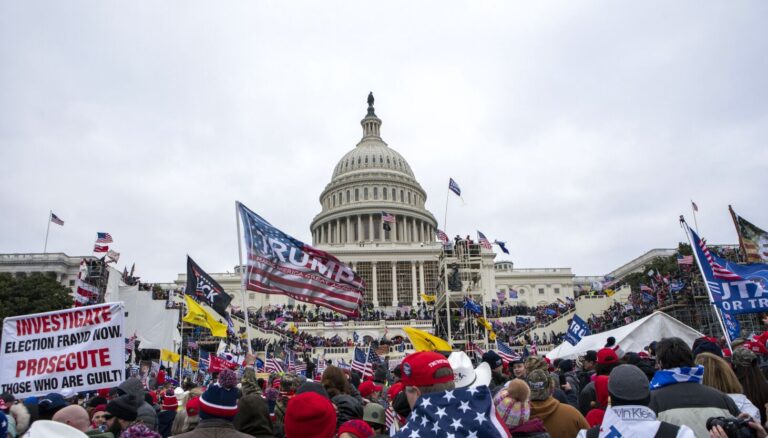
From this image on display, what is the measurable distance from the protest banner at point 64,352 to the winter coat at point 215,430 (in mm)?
4762

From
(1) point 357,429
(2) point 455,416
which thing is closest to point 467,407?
(2) point 455,416

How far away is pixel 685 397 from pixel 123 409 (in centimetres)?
498

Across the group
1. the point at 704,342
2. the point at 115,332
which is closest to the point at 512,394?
the point at 704,342

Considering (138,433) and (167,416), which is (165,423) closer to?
(167,416)

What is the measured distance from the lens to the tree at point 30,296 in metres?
46.2

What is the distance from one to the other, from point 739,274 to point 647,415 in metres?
10.3

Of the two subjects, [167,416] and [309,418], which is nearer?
[309,418]

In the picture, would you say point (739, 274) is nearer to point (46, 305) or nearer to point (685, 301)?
point (685, 301)

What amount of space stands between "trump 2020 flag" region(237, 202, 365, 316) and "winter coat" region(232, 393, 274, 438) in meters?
8.34

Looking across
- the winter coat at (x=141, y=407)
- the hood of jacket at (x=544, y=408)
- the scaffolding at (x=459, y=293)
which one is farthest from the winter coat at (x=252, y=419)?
the scaffolding at (x=459, y=293)

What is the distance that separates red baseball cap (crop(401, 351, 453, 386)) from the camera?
3467 millimetres

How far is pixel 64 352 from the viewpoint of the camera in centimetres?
855

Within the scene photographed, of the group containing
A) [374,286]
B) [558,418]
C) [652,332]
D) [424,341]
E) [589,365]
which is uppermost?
[374,286]

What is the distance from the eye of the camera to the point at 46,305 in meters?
46.9
